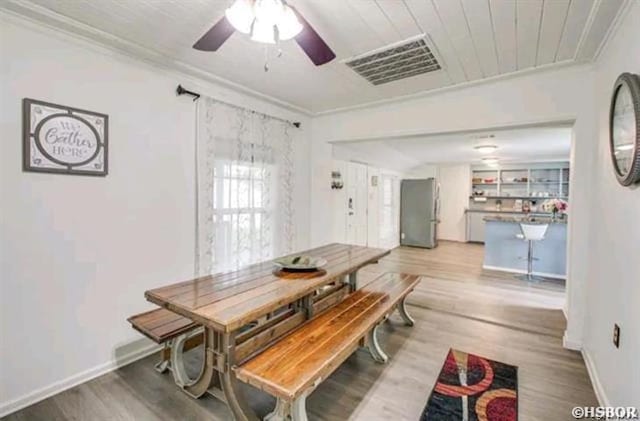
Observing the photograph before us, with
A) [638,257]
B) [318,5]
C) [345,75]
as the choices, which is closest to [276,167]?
[345,75]

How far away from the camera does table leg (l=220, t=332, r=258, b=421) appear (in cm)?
158

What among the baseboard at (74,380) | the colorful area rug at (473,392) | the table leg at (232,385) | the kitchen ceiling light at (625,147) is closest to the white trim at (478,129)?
the kitchen ceiling light at (625,147)

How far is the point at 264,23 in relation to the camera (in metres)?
1.42

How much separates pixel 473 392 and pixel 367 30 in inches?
98.9

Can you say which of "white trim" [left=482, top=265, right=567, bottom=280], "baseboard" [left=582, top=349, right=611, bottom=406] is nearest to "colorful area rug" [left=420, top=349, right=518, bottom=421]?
"baseboard" [left=582, top=349, right=611, bottom=406]

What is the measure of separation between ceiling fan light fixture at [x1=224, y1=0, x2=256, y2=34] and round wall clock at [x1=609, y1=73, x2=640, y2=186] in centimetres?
185

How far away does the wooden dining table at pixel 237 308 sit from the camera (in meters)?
1.51

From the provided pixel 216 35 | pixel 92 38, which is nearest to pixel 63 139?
pixel 92 38

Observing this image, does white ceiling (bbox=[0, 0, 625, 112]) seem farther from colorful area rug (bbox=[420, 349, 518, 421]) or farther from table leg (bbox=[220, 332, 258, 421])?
colorful area rug (bbox=[420, 349, 518, 421])

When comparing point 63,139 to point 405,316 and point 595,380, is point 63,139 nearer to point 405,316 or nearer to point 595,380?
point 405,316

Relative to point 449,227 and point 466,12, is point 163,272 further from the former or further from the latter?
point 449,227

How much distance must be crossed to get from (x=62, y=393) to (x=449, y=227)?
29.4ft

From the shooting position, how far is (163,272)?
8.35 ft

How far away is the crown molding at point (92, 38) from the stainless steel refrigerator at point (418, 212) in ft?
19.5
